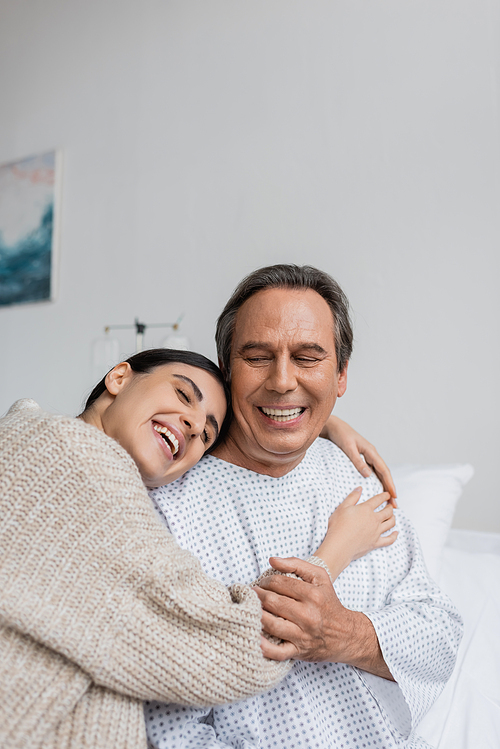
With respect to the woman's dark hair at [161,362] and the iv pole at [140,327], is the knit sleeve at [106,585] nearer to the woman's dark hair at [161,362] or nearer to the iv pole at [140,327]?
the woman's dark hair at [161,362]

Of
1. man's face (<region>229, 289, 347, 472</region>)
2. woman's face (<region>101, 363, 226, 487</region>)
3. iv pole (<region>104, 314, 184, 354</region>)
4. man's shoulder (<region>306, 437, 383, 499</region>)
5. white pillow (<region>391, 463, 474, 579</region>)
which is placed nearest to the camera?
woman's face (<region>101, 363, 226, 487</region>)

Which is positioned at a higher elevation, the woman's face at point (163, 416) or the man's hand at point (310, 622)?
the woman's face at point (163, 416)

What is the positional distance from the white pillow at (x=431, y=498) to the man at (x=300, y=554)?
36 cm

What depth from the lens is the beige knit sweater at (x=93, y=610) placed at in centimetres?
80

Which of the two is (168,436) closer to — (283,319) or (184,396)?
(184,396)

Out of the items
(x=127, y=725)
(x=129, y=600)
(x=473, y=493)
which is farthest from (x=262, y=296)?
(x=473, y=493)

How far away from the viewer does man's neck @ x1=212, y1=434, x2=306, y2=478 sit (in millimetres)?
1379

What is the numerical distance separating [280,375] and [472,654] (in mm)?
957

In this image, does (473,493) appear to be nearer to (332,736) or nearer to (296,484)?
(296,484)

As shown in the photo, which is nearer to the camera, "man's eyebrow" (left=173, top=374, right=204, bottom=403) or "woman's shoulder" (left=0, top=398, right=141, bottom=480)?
"woman's shoulder" (left=0, top=398, right=141, bottom=480)

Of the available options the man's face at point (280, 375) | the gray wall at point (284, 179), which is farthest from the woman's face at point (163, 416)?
the gray wall at point (284, 179)

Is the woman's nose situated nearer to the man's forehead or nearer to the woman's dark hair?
the woman's dark hair

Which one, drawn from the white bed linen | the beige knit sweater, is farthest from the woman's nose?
the white bed linen

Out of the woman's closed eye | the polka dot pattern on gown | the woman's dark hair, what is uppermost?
the woman's dark hair
